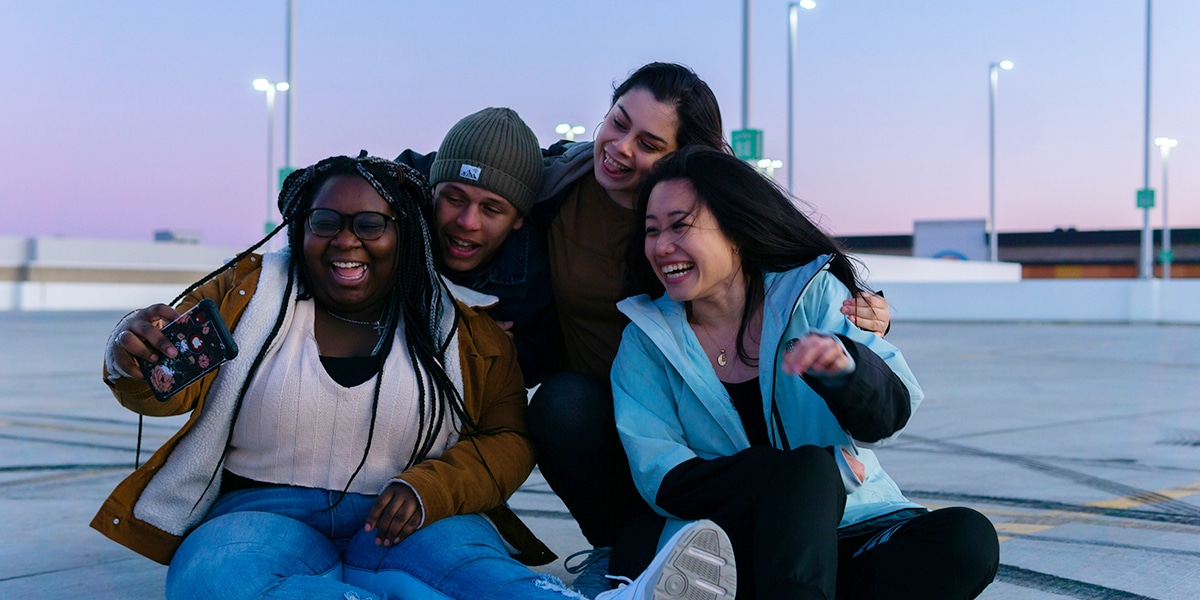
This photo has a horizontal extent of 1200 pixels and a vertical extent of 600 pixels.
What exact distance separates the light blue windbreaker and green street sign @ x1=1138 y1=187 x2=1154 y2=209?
23897mm

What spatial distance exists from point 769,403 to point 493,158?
1247mm

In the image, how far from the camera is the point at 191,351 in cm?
255

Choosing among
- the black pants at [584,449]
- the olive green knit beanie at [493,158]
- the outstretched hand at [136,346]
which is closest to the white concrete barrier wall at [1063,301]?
the olive green knit beanie at [493,158]

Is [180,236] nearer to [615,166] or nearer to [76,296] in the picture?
[76,296]

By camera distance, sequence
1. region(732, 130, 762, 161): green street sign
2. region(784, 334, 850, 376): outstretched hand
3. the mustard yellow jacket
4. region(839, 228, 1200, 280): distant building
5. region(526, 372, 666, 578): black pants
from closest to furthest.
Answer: region(784, 334, 850, 376): outstretched hand
the mustard yellow jacket
region(526, 372, 666, 578): black pants
region(732, 130, 762, 161): green street sign
region(839, 228, 1200, 280): distant building

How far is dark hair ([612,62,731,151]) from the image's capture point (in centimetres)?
347

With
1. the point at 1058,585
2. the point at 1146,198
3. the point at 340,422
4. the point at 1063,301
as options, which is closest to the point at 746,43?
the point at 1063,301

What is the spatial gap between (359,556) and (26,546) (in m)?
1.61

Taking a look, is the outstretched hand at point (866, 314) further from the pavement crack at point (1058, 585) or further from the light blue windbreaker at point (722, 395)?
the pavement crack at point (1058, 585)

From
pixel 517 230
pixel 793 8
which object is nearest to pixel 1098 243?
pixel 793 8

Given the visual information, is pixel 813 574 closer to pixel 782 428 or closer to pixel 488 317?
pixel 782 428

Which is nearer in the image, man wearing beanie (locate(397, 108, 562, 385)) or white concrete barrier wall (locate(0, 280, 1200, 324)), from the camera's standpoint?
man wearing beanie (locate(397, 108, 562, 385))

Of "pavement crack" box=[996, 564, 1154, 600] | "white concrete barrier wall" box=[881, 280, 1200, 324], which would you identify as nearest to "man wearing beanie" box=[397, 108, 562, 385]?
"pavement crack" box=[996, 564, 1154, 600]

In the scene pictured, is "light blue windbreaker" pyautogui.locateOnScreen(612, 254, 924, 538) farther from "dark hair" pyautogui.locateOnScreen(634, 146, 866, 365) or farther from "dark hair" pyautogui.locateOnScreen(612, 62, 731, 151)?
"dark hair" pyautogui.locateOnScreen(612, 62, 731, 151)
